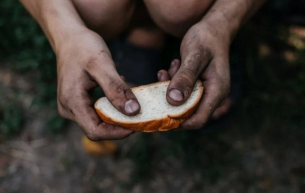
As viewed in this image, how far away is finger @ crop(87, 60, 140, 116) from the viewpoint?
1.27 metres

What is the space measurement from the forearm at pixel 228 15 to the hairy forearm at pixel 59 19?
0.43 meters

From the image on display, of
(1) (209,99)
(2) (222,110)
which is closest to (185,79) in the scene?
(1) (209,99)

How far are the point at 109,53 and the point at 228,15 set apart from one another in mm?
440

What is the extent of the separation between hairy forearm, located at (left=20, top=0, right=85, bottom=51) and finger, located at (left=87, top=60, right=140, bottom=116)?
0.23 meters

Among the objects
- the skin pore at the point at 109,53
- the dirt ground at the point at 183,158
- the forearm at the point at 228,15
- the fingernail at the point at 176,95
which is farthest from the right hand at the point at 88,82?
the dirt ground at the point at 183,158

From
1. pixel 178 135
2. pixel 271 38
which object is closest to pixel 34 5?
pixel 178 135

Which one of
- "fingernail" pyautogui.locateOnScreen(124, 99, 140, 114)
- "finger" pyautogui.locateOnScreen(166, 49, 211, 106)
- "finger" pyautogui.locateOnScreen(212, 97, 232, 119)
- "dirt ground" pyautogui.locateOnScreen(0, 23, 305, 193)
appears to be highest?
"finger" pyautogui.locateOnScreen(166, 49, 211, 106)

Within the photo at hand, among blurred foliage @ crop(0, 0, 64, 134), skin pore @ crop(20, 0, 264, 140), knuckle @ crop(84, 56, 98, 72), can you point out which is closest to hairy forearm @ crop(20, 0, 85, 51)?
skin pore @ crop(20, 0, 264, 140)

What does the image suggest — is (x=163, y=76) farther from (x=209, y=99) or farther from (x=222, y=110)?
(x=222, y=110)

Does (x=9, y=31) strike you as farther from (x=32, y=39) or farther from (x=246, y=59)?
(x=246, y=59)

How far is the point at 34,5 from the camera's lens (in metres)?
1.66

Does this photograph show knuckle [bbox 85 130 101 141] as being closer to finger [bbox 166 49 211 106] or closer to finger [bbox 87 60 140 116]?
finger [bbox 87 60 140 116]

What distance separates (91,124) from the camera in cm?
135

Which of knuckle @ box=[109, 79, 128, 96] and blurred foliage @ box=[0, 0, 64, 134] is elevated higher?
knuckle @ box=[109, 79, 128, 96]
